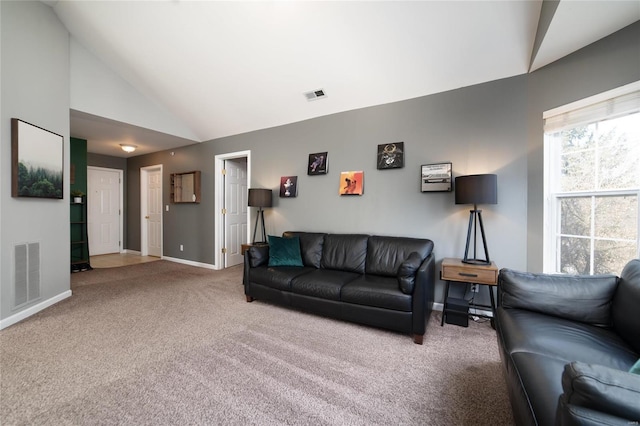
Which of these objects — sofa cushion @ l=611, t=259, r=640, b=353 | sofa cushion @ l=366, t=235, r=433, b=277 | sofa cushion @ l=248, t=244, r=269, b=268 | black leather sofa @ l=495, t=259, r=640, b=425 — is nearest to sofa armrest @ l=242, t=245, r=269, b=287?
sofa cushion @ l=248, t=244, r=269, b=268

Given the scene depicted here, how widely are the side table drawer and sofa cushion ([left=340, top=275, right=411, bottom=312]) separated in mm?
503

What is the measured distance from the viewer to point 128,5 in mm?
2709

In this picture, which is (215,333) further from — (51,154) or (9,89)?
(9,89)

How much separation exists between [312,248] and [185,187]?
3.38 m

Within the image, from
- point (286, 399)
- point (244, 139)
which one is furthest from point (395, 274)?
point (244, 139)

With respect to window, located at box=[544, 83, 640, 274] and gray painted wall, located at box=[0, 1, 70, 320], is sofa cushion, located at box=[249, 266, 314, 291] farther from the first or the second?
window, located at box=[544, 83, 640, 274]

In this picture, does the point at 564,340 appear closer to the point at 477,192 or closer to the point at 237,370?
the point at 477,192

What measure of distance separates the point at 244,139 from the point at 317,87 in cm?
180

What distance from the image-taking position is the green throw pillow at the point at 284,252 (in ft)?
10.3

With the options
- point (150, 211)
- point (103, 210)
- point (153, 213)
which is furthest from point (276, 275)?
point (103, 210)

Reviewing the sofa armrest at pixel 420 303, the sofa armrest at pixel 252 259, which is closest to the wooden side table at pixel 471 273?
the sofa armrest at pixel 420 303

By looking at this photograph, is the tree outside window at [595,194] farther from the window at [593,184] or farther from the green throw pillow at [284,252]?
the green throw pillow at [284,252]

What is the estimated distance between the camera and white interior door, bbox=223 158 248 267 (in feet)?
16.1

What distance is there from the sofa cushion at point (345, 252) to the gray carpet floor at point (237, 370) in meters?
0.66
